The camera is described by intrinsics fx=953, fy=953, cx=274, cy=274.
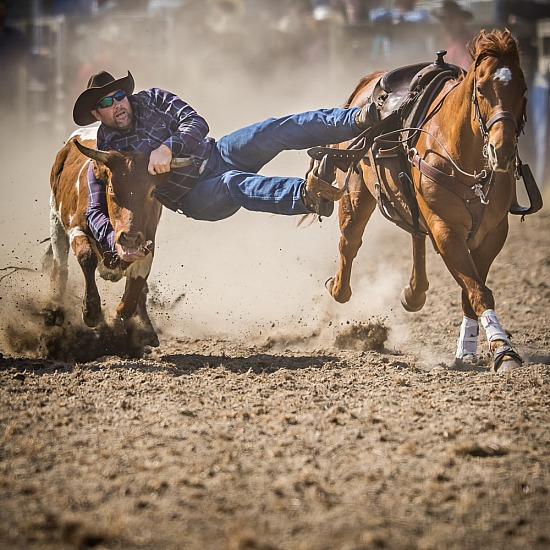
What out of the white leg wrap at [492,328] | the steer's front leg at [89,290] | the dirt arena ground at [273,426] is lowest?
the dirt arena ground at [273,426]

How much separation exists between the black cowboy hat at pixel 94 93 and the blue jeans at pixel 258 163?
68 centimetres

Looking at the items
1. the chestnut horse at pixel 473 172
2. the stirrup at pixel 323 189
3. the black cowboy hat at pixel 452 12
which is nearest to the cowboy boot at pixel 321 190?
the stirrup at pixel 323 189

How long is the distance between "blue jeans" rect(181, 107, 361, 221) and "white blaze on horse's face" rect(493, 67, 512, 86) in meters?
1.02

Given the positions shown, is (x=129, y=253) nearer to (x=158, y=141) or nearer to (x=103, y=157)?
(x=103, y=157)

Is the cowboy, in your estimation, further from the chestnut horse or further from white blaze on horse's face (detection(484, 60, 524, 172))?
white blaze on horse's face (detection(484, 60, 524, 172))

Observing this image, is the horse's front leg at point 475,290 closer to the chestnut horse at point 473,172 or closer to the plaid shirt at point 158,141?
the chestnut horse at point 473,172

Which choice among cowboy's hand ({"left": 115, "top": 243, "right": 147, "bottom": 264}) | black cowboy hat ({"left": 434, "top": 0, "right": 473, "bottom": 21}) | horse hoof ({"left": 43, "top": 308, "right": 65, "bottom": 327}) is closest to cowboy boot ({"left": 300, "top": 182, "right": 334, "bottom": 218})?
cowboy's hand ({"left": 115, "top": 243, "right": 147, "bottom": 264})

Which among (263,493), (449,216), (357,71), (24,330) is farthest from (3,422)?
(357,71)

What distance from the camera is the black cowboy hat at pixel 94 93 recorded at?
17.5ft

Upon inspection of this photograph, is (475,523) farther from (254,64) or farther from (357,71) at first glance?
(254,64)

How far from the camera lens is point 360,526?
9.36 ft

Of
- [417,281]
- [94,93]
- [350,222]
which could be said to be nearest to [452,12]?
[350,222]

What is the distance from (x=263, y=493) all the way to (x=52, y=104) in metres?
11.6

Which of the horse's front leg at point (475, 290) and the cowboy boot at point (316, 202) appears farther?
the cowboy boot at point (316, 202)
